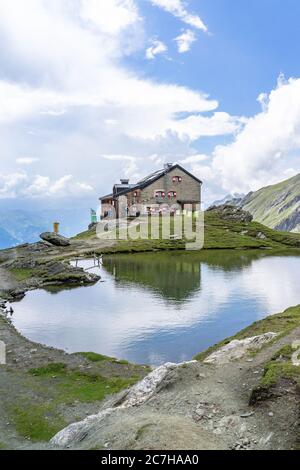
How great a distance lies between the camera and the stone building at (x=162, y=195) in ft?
535

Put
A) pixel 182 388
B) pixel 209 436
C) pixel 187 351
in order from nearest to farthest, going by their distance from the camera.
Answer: pixel 209 436 < pixel 182 388 < pixel 187 351

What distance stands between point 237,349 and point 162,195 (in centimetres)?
13614

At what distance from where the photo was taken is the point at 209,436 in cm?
1733

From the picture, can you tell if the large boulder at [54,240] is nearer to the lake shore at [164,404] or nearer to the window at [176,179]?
the window at [176,179]

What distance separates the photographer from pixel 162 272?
86250mm

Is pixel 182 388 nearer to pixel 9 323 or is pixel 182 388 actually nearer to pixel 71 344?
pixel 71 344

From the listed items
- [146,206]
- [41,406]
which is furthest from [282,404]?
[146,206]

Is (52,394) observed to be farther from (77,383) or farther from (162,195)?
(162,195)

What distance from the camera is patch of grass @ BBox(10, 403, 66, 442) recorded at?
24.4 m

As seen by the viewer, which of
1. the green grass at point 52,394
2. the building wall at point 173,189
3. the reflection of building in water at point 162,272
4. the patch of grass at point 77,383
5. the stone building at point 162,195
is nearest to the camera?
the green grass at point 52,394

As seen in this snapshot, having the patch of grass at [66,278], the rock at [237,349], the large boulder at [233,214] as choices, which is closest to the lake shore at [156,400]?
the rock at [237,349]

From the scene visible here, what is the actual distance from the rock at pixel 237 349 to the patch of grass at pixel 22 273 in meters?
59.3

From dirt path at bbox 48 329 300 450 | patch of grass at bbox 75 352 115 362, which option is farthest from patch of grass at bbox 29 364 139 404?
dirt path at bbox 48 329 300 450
